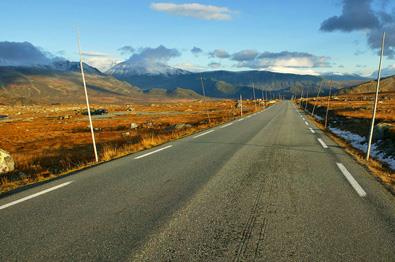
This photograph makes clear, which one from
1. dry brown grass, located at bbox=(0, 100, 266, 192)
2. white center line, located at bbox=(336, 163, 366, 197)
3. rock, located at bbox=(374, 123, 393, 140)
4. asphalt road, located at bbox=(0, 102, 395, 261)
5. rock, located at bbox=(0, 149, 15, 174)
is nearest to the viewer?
asphalt road, located at bbox=(0, 102, 395, 261)

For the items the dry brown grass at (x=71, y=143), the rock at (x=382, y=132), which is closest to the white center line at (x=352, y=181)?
the dry brown grass at (x=71, y=143)

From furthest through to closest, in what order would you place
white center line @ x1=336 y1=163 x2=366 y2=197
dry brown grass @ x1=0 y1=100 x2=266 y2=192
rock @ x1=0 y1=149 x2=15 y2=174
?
rock @ x1=0 y1=149 x2=15 y2=174
dry brown grass @ x1=0 y1=100 x2=266 y2=192
white center line @ x1=336 y1=163 x2=366 y2=197

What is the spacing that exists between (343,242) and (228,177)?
12.4 feet

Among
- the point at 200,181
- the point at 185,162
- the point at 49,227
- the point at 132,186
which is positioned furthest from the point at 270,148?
the point at 49,227

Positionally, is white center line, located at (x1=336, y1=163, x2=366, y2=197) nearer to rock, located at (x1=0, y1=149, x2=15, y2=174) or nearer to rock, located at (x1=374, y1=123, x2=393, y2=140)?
rock, located at (x1=374, y1=123, x2=393, y2=140)

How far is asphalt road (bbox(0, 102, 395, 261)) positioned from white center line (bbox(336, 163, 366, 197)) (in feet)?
0.10

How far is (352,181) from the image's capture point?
7555 millimetres

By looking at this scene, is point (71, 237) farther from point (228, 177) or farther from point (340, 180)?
point (340, 180)

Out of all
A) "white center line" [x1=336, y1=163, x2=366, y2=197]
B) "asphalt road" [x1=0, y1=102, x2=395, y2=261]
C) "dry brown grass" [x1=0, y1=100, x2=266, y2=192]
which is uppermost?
"asphalt road" [x1=0, y1=102, x2=395, y2=261]

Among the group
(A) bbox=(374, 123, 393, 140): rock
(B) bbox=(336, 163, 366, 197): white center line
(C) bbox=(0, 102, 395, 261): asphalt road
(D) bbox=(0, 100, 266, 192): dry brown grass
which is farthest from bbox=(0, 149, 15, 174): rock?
(A) bbox=(374, 123, 393, 140): rock

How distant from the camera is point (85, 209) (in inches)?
219

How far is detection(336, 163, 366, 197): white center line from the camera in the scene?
6.59m

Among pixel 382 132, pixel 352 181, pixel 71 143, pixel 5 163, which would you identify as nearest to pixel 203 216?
pixel 352 181

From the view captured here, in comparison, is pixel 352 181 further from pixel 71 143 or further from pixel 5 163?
pixel 71 143
